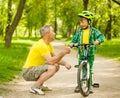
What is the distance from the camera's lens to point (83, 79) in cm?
908

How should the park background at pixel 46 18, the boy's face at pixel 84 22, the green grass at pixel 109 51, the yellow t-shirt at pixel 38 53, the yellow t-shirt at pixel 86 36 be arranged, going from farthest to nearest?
the park background at pixel 46 18 < the green grass at pixel 109 51 < the yellow t-shirt at pixel 86 36 < the boy's face at pixel 84 22 < the yellow t-shirt at pixel 38 53

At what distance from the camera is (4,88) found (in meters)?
9.98

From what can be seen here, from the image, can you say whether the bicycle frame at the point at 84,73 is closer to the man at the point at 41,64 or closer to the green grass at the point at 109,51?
the man at the point at 41,64

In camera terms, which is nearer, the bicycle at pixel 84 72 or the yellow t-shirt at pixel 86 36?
the bicycle at pixel 84 72

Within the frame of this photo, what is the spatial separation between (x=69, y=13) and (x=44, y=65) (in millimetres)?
54679

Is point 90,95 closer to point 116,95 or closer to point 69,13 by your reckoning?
point 116,95

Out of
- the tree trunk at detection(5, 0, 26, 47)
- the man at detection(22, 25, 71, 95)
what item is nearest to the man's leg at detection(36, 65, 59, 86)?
the man at detection(22, 25, 71, 95)

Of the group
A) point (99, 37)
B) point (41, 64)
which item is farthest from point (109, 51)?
point (41, 64)

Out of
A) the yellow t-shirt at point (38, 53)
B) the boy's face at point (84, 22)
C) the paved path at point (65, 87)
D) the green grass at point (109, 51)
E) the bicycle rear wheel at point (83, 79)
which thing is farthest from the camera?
the green grass at point (109, 51)

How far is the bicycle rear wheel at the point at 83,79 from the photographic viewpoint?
8.81m

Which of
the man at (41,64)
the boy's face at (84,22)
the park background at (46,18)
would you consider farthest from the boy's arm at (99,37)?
the park background at (46,18)

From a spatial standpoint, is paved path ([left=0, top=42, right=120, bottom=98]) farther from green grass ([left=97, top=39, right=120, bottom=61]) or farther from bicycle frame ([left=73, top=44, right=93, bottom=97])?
green grass ([left=97, top=39, right=120, bottom=61])

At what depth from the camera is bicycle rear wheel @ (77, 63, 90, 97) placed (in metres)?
8.81

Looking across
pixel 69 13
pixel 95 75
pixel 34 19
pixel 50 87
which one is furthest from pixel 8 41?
pixel 34 19
